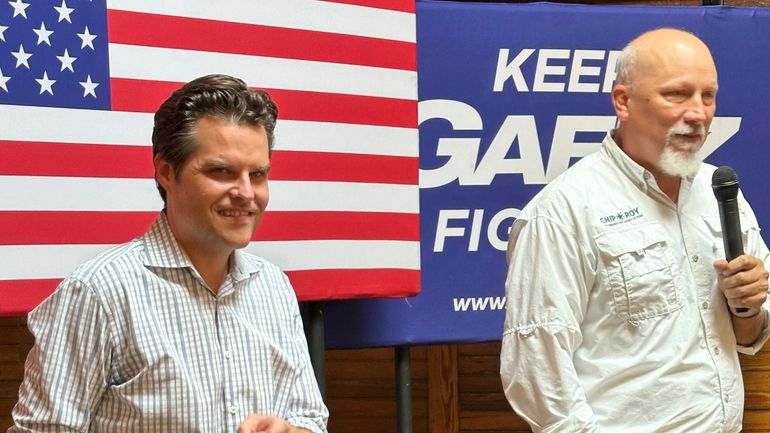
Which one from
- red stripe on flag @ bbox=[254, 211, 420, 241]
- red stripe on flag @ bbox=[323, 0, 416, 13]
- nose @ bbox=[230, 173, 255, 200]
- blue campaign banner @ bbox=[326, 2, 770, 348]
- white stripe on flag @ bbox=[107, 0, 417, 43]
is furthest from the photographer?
blue campaign banner @ bbox=[326, 2, 770, 348]

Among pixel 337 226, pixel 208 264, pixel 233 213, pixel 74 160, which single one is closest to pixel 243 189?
pixel 233 213

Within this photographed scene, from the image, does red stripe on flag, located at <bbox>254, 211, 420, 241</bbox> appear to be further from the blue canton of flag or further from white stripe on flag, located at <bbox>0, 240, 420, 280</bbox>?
the blue canton of flag

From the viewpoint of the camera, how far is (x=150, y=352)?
1609 mm

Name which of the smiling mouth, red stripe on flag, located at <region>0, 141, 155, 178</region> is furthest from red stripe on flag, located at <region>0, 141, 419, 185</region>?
the smiling mouth

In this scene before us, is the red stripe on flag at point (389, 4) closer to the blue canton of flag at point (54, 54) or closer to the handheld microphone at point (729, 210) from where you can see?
the blue canton of flag at point (54, 54)

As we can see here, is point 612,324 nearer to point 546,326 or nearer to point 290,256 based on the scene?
point 546,326

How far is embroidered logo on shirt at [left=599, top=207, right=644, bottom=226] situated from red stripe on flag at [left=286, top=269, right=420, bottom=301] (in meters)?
0.73

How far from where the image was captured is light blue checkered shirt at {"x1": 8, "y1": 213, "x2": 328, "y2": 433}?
1579 millimetres

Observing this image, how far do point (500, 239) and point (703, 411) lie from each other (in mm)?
974

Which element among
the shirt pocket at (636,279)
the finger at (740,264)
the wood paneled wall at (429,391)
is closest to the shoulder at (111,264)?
the shirt pocket at (636,279)

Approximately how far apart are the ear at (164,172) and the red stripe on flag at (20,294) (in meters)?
0.57

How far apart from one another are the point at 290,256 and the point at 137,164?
1.51 ft

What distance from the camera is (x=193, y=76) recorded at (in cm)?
236

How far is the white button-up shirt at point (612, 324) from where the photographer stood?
2.03 meters
